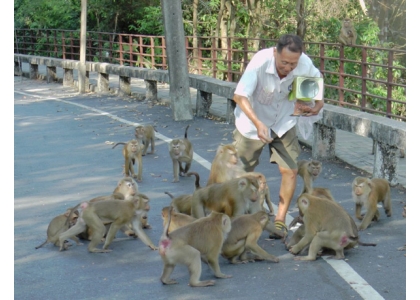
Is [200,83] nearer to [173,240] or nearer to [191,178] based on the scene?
[191,178]

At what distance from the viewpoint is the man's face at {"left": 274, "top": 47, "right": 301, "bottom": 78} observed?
21.9ft

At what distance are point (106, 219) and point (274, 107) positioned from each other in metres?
1.99

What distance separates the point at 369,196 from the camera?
770cm

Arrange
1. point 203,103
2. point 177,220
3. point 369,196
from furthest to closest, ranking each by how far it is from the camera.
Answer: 1. point 203,103
2. point 369,196
3. point 177,220

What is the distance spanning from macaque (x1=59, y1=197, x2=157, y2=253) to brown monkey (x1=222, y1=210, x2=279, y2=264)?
1002mm

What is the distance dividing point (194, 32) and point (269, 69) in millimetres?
22201

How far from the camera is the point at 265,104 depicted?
726 cm

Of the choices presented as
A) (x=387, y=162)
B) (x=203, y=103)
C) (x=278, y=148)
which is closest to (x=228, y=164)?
(x=278, y=148)

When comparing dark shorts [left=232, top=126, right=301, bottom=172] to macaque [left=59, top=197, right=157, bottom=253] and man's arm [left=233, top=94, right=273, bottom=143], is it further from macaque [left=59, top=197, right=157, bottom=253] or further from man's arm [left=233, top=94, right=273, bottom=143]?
macaque [left=59, top=197, right=157, bottom=253]

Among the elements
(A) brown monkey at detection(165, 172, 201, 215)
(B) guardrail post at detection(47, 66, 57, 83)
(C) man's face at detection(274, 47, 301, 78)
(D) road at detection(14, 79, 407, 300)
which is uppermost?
(C) man's face at detection(274, 47, 301, 78)

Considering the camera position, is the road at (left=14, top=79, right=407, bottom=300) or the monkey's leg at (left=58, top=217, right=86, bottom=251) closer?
the road at (left=14, top=79, right=407, bottom=300)

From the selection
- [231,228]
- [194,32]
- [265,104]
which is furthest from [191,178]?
[194,32]

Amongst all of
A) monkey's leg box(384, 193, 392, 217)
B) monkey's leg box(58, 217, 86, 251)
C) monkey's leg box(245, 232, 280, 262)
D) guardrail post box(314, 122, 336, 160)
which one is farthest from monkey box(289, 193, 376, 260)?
guardrail post box(314, 122, 336, 160)

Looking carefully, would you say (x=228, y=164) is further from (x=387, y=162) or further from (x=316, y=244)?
(x=387, y=162)
